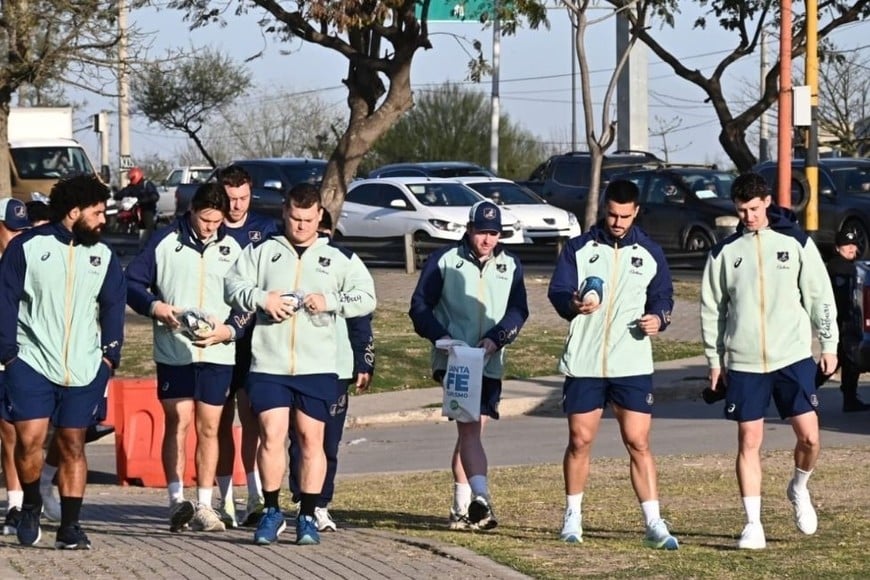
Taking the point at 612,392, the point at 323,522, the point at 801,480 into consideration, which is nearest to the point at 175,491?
the point at 323,522

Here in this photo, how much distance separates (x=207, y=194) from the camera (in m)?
9.66

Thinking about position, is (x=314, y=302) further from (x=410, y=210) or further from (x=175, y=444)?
(x=410, y=210)

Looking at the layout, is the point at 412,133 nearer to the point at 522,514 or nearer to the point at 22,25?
the point at 22,25

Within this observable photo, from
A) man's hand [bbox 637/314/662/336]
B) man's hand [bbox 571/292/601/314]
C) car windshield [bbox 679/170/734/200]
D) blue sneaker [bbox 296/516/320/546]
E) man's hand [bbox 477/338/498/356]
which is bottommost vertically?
blue sneaker [bbox 296/516/320/546]

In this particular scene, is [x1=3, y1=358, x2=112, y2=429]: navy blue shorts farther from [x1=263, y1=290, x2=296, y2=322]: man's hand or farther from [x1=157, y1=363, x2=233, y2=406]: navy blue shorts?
[x1=263, y1=290, x2=296, y2=322]: man's hand

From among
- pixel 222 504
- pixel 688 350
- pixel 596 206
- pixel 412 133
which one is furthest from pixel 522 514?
pixel 412 133

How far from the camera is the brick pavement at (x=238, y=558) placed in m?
7.98

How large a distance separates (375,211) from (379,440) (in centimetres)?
1548

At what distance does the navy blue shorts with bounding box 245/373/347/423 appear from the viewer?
352 inches

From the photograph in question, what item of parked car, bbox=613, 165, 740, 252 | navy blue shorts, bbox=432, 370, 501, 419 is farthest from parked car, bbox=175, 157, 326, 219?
navy blue shorts, bbox=432, 370, 501, 419

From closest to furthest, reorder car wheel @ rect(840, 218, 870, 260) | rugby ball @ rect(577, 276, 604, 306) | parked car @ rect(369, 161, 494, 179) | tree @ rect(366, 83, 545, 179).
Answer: rugby ball @ rect(577, 276, 604, 306)
car wheel @ rect(840, 218, 870, 260)
parked car @ rect(369, 161, 494, 179)
tree @ rect(366, 83, 545, 179)

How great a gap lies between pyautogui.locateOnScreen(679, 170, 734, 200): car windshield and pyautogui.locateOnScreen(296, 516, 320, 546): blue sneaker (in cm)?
2269

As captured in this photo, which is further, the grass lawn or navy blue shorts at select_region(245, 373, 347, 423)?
navy blue shorts at select_region(245, 373, 347, 423)

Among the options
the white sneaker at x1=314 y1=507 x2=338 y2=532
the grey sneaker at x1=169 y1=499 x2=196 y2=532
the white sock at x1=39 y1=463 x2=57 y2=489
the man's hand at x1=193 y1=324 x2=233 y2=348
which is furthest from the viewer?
the white sock at x1=39 y1=463 x2=57 y2=489
